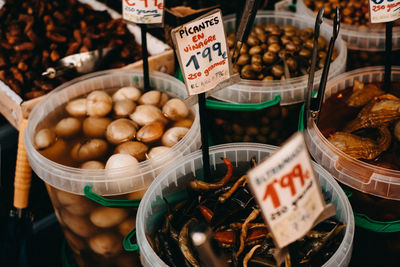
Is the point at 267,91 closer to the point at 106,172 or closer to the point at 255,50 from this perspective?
the point at 255,50

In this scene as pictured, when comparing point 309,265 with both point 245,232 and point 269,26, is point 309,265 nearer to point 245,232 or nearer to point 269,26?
point 245,232

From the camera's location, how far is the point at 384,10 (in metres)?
1.35

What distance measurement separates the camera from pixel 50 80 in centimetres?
190

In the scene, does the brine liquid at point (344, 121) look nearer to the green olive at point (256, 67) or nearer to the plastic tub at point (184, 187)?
the plastic tub at point (184, 187)

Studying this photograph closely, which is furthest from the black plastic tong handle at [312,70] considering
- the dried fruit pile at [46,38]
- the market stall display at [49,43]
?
the dried fruit pile at [46,38]

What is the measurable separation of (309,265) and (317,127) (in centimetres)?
46

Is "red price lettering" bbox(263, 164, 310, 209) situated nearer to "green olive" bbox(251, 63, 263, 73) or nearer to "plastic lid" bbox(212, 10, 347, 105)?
"plastic lid" bbox(212, 10, 347, 105)

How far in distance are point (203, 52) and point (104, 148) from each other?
0.61 metres

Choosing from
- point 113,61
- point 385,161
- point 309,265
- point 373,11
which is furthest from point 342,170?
point 113,61

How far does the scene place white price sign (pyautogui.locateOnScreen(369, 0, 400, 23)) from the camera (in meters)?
1.34

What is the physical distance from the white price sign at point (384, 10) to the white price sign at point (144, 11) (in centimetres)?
72

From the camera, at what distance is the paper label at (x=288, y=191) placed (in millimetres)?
702

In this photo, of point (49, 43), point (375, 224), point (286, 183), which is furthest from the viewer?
point (49, 43)

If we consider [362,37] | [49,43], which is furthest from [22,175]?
[362,37]
